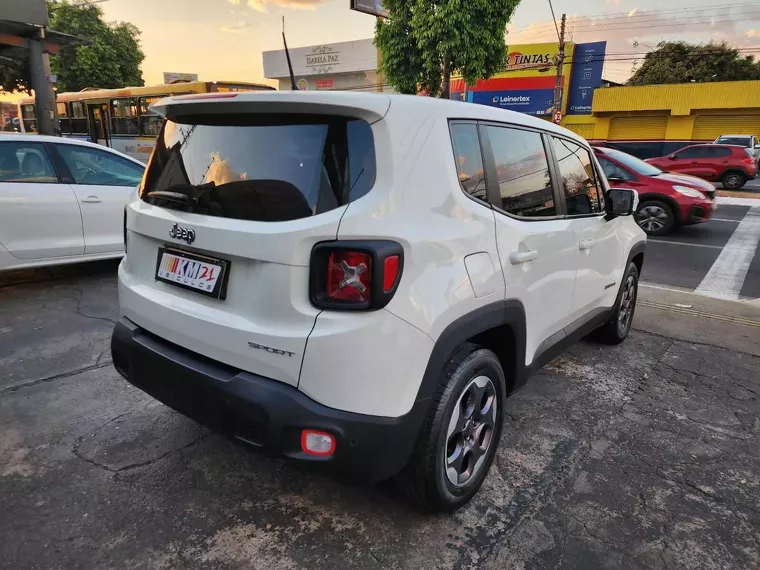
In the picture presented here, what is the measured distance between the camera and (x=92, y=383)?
3.48 metres

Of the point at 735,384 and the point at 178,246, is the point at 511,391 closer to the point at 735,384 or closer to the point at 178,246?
the point at 178,246

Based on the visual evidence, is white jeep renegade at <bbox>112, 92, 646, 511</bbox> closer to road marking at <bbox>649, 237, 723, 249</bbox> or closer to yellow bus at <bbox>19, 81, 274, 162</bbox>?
road marking at <bbox>649, 237, 723, 249</bbox>

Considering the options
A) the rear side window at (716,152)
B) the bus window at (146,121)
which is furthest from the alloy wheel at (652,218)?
the bus window at (146,121)

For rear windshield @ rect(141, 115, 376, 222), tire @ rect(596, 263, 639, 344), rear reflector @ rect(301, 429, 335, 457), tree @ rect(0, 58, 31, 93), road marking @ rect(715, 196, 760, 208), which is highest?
tree @ rect(0, 58, 31, 93)

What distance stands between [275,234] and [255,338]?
1.28 ft

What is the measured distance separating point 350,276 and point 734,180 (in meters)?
21.4

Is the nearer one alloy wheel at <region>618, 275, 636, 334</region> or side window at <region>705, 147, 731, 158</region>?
alloy wheel at <region>618, 275, 636, 334</region>

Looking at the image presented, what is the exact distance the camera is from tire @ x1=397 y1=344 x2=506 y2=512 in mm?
2086

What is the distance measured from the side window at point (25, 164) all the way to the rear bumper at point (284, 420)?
4265mm

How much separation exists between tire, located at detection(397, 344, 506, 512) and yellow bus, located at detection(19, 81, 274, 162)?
14.4 m

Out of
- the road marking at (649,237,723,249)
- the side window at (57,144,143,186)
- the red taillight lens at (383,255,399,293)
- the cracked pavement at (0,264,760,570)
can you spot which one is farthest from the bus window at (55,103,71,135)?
the red taillight lens at (383,255,399,293)

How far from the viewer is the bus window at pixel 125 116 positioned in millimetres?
17016

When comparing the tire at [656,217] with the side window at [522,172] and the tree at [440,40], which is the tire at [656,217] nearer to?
the side window at [522,172]

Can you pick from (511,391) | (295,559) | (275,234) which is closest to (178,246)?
(275,234)
